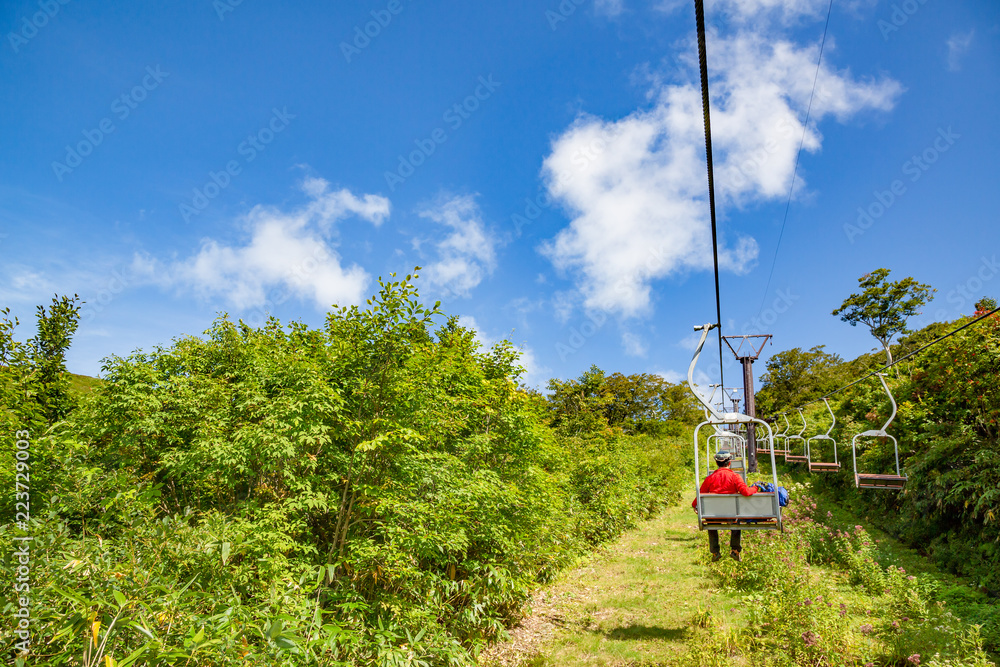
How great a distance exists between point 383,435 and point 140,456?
3414mm

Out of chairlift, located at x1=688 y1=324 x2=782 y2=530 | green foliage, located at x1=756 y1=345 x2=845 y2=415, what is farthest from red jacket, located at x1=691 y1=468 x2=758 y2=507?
green foliage, located at x1=756 y1=345 x2=845 y2=415

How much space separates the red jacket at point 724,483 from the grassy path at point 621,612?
157cm

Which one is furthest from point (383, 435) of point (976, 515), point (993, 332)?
point (993, 332)

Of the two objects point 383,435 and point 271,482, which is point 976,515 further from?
point 271,482

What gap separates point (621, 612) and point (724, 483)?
2.57m

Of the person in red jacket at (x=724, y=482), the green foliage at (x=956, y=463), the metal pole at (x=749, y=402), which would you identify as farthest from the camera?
the metal pole at (x=749, y=402)

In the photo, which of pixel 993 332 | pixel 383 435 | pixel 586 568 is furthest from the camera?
pixel 586 568

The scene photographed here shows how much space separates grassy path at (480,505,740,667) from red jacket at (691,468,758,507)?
1.57m

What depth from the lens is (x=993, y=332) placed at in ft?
28.2

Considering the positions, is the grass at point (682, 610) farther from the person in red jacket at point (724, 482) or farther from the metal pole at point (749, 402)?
the metal pole at point (749, 402)

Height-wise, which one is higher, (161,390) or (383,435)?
(161,390)

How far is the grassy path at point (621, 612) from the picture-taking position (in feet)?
19.7

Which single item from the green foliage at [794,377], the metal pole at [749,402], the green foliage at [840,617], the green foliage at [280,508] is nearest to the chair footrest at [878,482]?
the green foliage at [840,617]

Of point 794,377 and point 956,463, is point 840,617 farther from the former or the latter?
point 794,377
